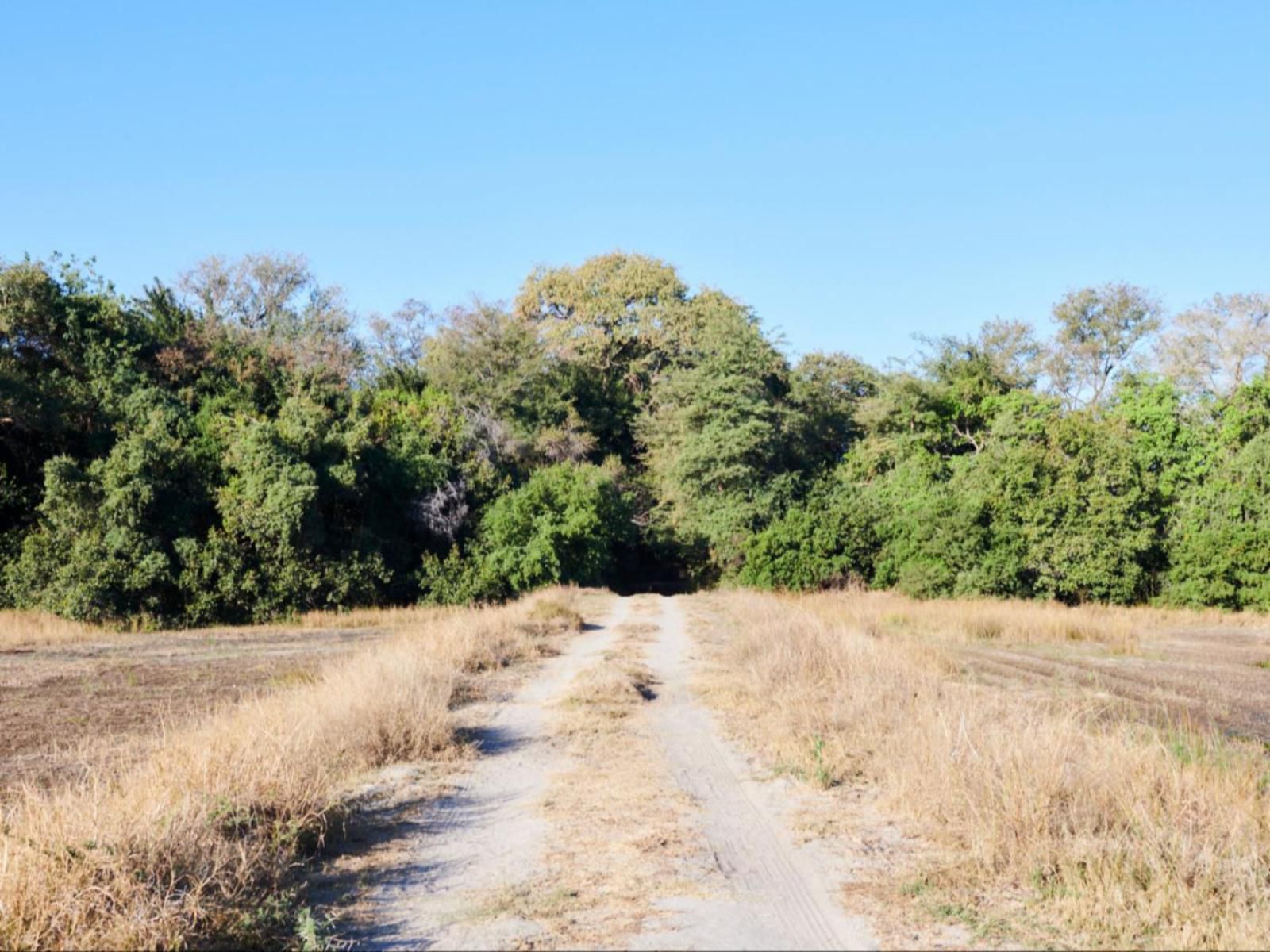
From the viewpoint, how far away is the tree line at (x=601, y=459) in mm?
30172

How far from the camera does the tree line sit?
30.2 meters

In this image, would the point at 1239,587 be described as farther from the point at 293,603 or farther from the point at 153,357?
the point at 153,357

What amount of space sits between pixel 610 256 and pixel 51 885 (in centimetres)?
5193

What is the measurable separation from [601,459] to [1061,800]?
44.6m

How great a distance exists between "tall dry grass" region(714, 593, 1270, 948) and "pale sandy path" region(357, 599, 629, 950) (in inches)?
98.8

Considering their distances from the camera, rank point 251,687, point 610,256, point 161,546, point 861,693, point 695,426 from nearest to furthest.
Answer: point 861,693, point 251,687, point 161,546, point 695,426, point 610,256

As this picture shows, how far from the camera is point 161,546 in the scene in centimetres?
2931

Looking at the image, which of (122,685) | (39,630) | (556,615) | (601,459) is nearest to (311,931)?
(122,685)

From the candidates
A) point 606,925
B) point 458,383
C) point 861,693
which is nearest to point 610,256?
point 458,383

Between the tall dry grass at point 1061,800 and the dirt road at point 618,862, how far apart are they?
0.88 metres

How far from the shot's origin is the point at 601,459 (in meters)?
51.0

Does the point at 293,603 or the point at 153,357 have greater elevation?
the point at 153,357

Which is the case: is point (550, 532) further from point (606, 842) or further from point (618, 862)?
point (618, 862)

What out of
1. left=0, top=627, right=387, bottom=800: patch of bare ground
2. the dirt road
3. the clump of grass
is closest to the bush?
left=0, top=627, right=387, bottom=800: patch of bare ground
